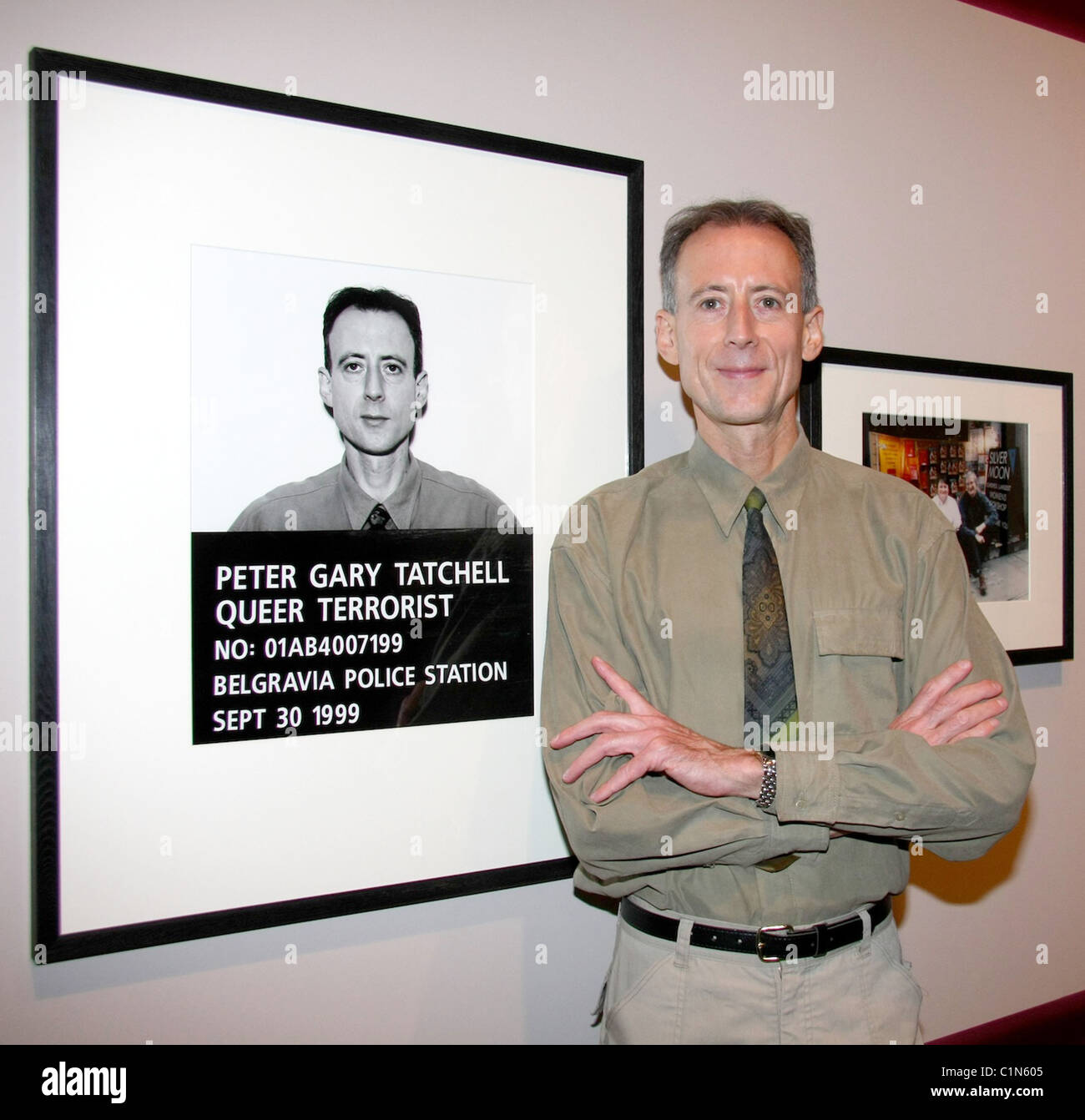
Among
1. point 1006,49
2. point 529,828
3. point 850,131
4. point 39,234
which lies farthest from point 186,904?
point 1006,49

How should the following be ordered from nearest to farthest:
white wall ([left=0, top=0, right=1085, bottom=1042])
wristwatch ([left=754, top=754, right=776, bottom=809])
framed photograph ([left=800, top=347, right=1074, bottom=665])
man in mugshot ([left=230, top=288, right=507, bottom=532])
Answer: wristwatch ([left=754, top=754, right=776, bottom=809]) → white wall ([left=0, top=0, right=1085, bottom=1042]) → man in mugshot ([left=230, top=288, right=507, bottom=532]) → framed photograph ([left=800, top=347, right=1074, bottom=665])

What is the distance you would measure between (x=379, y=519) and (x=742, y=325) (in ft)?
2.22

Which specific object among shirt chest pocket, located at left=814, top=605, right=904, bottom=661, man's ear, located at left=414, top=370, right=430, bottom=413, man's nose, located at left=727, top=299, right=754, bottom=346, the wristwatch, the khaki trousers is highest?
man's nose, located at left=727, top=299, right=754, bottom=346

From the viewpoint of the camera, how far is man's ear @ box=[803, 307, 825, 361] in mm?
1521

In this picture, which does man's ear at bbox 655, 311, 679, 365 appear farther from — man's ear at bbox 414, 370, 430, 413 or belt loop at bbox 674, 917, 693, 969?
belt loop at bbox 674, 917, 693, 969

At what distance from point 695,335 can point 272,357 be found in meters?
0.69

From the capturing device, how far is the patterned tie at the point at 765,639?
4.55 ft

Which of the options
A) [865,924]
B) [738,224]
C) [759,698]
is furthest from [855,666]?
[738,224]

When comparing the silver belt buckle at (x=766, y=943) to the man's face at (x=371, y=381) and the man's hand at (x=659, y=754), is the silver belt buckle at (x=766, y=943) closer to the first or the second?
the man's hand at (x=659, y=754)

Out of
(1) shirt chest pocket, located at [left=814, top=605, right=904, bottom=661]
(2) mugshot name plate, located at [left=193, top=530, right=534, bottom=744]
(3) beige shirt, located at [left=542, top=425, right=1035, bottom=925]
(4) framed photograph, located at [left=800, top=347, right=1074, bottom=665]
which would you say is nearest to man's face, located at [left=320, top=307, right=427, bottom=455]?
(2) mugshot name plate, located at [left=193, top=530, right=534, bottom=744]

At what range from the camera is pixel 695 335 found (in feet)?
4.75

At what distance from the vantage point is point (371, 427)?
1480 mm

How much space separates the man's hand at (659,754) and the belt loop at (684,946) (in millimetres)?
235

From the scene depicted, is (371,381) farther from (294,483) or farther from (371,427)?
(294,483)
